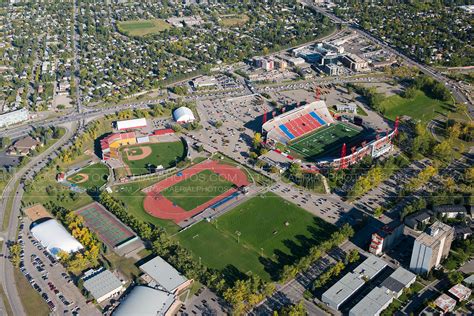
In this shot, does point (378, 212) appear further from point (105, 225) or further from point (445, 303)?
point (105, 225)

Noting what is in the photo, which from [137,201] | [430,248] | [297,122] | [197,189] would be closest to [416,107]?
[297,122]

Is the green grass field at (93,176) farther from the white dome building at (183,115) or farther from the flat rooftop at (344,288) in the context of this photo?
the flat rooftop at (344,288)

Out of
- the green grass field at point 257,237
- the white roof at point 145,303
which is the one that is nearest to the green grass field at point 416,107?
the green grass field at point 257,237

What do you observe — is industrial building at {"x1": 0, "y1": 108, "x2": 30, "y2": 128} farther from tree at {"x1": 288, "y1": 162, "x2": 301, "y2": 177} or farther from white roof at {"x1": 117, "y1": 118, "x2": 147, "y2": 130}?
tree at {"x1": 288, "y1": 162, "x2": 301, "y2": 177}

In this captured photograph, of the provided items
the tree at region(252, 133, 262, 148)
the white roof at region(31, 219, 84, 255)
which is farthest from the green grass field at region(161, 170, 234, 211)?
the white roof at region(31, 219, 84, 255)

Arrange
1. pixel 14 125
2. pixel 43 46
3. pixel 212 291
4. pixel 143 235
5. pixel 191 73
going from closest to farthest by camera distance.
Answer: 1. pixel 212 291
2. pixel 143 235
3. pixel 14 125
4. pixel 191 73
5. pixel 43 46

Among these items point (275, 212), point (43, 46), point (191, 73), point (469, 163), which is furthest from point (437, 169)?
point (43, 46)

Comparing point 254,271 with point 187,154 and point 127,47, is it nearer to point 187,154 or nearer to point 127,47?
point 187,154
